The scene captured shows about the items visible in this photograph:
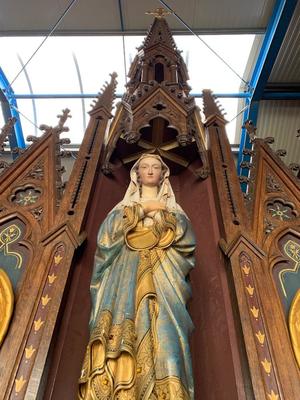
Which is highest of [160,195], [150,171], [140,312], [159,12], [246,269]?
[159,12]

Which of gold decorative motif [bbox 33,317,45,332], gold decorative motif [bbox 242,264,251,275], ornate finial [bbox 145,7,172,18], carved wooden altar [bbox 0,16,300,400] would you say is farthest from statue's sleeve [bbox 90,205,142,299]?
ornate finial [bbox 145,7,172,18]

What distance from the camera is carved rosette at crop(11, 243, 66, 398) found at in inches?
88.9

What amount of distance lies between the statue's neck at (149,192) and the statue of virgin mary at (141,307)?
86 millimetres

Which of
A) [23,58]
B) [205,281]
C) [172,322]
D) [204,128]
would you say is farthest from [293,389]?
[23,58]

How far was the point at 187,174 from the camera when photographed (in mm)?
4801

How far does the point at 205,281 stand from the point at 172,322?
41.4 inches

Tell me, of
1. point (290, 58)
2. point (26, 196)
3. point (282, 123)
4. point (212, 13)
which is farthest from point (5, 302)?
point (282, 123)

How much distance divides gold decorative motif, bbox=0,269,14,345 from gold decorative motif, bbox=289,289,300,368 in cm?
182

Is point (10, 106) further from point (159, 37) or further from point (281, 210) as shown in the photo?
point (281, 210)

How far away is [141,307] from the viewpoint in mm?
2367

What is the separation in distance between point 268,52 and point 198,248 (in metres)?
5.80

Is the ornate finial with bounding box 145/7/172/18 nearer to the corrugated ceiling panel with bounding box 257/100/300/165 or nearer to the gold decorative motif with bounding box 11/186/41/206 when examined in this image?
the corrugated ceiling panel with bounding box 257/100/300/165

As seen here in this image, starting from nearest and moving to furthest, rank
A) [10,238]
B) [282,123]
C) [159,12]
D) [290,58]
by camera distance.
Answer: [10,238] → [159,12] → [290,58] → [282,123]

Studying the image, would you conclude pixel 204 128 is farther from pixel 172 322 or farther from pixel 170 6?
pixel 170 6
